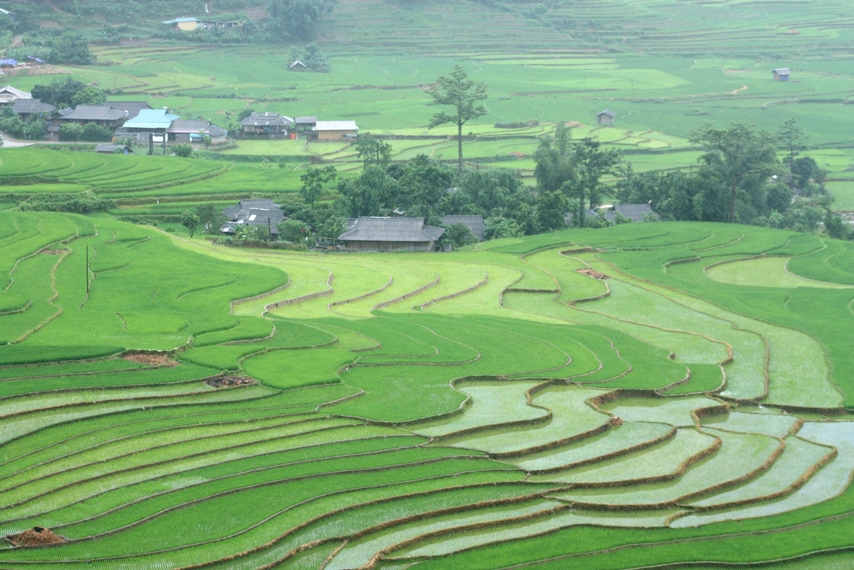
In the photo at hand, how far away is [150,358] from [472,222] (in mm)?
37241

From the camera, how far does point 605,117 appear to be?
9550 centimetres

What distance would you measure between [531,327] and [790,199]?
40357mm

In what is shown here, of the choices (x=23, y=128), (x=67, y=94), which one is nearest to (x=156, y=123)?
(x=67, y=94)

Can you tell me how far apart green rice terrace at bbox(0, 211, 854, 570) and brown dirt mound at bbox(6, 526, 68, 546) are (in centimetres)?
4

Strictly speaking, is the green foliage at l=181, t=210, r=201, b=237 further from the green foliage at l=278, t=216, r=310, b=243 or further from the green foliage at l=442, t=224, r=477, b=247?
the green foliage at l=442, t=224, r=477, b=247

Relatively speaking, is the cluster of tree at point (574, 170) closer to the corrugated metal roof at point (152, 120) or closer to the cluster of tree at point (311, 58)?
the corrugated metal roof at point (152, 120)

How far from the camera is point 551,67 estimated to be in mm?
117312

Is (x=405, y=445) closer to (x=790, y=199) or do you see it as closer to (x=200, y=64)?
(x=790, y=199)

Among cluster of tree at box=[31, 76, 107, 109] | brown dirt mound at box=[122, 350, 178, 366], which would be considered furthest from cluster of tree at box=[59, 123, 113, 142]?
brown dirt mound at box=[122, 350, 178, 366]

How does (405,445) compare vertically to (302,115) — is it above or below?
below

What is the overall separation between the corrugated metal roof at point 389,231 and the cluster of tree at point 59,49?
189ft

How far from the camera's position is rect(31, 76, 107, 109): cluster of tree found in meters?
88.6

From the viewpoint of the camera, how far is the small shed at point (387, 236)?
6003 centimetres

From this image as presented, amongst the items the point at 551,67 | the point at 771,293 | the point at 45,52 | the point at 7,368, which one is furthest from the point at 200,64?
the point at 7,368
